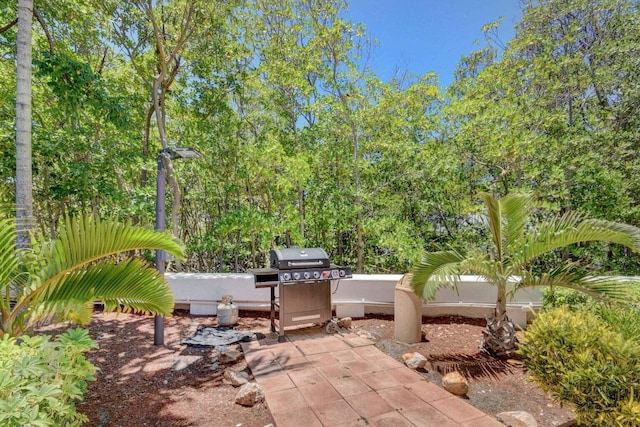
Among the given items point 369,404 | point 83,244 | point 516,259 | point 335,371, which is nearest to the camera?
point 83,244

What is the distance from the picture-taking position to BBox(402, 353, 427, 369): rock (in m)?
3.28

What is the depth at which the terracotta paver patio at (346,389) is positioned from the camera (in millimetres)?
2436

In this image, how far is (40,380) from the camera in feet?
5.36

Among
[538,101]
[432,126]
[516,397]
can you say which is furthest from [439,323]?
[538,101]

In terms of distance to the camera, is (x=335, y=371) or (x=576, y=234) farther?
(x=335, y=371)

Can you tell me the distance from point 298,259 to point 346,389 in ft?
5.63

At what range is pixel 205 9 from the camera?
5.66 meters

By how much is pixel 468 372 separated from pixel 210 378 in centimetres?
275

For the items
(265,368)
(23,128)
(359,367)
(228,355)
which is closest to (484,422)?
(359,367)

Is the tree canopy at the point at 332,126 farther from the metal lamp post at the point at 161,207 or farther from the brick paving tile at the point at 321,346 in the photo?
the brick paving tile at the point at 321,346

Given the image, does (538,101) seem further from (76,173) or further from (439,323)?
(76,173)

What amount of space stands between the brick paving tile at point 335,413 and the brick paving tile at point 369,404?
0.20 ft

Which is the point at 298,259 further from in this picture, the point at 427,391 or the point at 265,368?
the point at 427,391

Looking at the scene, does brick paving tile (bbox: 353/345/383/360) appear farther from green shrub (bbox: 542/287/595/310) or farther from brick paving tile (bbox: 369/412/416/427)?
green shrub (bbox: 542/287/595/310)
